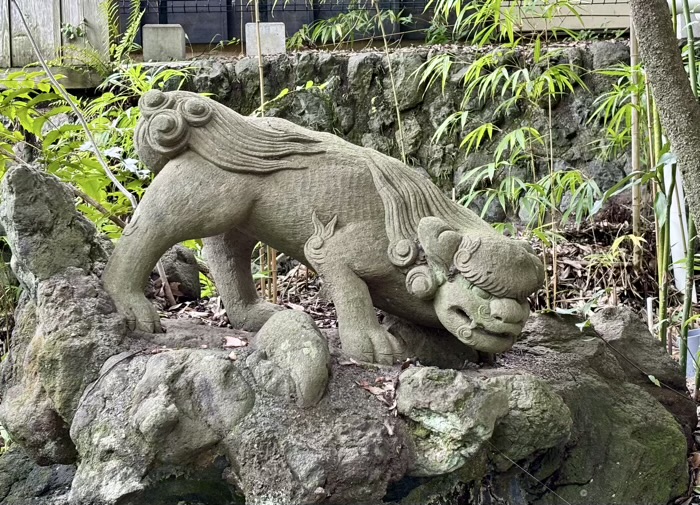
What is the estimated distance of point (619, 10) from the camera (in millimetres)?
6090

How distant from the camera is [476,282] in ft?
6.94

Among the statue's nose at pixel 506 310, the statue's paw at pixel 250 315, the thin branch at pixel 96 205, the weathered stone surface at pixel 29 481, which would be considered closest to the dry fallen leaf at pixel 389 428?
the statue's nose at pixel 506 310

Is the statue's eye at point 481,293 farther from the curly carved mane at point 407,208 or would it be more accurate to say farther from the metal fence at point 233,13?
the metal fence at point 233,13

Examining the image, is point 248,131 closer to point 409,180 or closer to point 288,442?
point 409,180

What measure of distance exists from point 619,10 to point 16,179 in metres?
5.20

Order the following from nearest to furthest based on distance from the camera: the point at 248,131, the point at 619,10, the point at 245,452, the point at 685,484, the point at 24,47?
the point at 245,452 → the point at 248,131 → the point at 685,484 → the point at 24,47 → the point at 619,10

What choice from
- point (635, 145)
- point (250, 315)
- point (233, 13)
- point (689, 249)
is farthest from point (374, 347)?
point (233, 13)

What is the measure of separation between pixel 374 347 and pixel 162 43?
4.18m

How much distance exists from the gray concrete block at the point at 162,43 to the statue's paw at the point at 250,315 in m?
3.61

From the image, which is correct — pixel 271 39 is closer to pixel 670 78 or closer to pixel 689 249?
pixel 689 249

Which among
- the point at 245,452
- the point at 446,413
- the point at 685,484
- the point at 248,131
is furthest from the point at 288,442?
the point at 685,484

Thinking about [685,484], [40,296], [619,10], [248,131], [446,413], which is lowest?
[685,484]

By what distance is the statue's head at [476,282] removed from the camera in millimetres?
2109

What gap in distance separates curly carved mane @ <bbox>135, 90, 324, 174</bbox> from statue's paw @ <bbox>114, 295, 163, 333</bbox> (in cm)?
43
